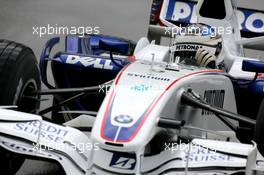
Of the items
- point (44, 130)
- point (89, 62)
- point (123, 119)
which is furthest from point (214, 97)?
point (44, 130)

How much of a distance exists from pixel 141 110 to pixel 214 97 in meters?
1.06

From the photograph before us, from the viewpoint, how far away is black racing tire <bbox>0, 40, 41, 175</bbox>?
3.68 meters

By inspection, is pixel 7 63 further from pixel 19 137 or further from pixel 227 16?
pixel 227 16

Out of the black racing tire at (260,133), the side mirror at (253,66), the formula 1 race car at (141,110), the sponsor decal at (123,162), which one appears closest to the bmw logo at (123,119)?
the formula 1 race car at (141,110)

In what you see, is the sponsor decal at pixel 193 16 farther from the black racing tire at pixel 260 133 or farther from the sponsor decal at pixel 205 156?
the sponsor decal at pixel 205 156

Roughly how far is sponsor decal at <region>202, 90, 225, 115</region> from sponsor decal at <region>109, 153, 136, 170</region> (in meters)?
0.97

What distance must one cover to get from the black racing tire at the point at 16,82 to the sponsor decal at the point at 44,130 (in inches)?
8.0

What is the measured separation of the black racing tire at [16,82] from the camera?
368 centimetres

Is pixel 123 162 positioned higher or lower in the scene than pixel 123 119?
lower

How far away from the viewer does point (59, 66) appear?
4484 millimetres

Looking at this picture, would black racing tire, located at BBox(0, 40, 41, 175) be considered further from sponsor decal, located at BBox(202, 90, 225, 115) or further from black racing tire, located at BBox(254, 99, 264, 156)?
black racing tire, located at BBox(254, 99, 264, 156)

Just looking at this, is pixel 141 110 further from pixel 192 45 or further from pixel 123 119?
pixel 192 45

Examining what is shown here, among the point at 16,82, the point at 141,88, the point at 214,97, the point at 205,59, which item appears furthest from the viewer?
the point at 205,59

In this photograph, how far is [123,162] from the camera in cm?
323
